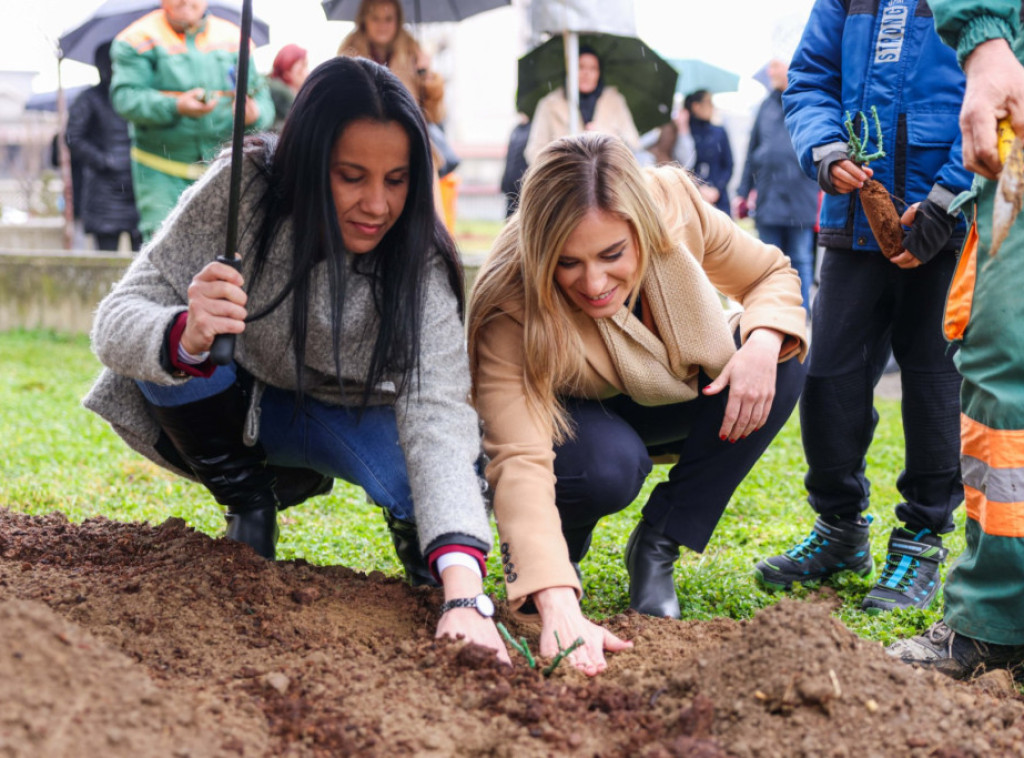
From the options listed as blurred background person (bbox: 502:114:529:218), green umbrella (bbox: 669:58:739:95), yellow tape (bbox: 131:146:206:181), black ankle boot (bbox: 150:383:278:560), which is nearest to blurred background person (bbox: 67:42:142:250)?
yellow tape (bbox: 131:146:206:181)

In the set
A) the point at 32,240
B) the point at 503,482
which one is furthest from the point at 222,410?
the point at 32,240

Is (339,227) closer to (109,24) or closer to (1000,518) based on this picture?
(1000,518)

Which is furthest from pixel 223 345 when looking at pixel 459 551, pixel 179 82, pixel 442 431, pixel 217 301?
pixel 179 82

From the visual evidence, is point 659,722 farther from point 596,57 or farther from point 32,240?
point 32,240

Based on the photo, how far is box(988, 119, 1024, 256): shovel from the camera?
196 centimetres

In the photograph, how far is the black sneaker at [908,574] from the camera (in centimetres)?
282

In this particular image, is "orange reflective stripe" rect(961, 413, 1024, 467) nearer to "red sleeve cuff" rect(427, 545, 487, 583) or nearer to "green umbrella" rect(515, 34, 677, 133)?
"red sleeve cuff" rect(427, 545, 487, 583)

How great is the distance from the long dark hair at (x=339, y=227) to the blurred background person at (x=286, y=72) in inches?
183

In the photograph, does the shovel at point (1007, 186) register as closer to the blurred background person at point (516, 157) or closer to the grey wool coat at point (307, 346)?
the grey wool coat at point (307, 346)

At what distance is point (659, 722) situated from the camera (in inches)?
72.3

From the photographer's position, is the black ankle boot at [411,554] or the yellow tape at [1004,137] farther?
the black ankle boot at [411,554]

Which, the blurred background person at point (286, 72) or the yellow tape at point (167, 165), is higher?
the blurred background person at point (286, 72)

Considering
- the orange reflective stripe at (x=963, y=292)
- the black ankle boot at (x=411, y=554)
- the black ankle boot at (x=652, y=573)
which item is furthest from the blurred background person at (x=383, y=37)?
the orange reflective stripe at (x=963, y=292)

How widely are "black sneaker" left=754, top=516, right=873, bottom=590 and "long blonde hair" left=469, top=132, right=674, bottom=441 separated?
2.82ft
